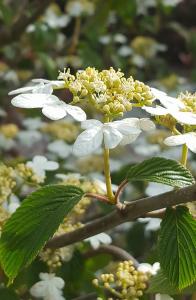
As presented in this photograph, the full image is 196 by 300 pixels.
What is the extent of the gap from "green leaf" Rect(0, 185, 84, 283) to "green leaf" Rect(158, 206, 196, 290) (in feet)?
0.36

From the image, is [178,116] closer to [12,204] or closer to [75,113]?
[75,113]

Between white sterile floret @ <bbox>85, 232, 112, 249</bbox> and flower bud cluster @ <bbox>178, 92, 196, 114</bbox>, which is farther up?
flower bud cluster @ <bbox>178, 92, 196, 114</bbox>

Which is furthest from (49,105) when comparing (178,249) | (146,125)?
(178,249)

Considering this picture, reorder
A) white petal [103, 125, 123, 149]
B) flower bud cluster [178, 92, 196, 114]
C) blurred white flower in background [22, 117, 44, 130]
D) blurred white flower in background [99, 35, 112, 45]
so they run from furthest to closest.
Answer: blurred white flower in background [99, 35, 112, 45], blurred white flower in background [22, 117, 44, 130], flower bud cluster [178, 92, 196, 114], white petal [103, 125, 123, 149]

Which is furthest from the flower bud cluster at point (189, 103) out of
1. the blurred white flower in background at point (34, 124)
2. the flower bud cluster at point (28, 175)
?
the blurred white flower in background at point (34, 124)

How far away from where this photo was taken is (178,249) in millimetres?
794

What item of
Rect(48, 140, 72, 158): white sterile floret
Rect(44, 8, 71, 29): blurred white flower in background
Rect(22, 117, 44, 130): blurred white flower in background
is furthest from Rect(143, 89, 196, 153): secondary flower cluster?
Rect(44, 8, 71, 29): blurred white flower in background

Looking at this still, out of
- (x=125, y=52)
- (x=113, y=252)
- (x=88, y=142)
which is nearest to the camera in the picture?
(x=88, y=142)

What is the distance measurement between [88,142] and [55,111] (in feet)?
0.18

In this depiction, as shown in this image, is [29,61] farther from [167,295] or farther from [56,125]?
[167,295]

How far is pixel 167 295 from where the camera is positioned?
929mm

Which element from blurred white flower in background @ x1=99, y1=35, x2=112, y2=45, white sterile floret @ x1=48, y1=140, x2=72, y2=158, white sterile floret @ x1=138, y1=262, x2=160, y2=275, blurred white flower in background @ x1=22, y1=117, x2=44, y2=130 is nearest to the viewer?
white sterile floret @ x1=138, y1=262, x2=160, y2=275

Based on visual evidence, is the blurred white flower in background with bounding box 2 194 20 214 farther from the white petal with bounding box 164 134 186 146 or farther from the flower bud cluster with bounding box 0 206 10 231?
the white petal with bounding box 164 134 186 146

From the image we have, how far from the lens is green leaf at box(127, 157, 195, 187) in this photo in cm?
78
